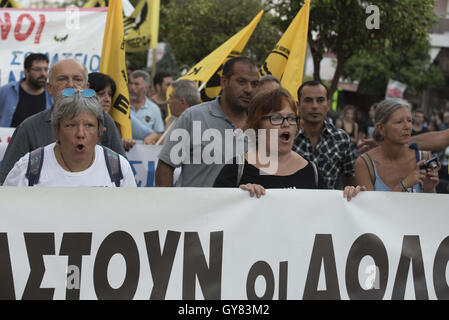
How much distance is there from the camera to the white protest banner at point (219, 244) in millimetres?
3539

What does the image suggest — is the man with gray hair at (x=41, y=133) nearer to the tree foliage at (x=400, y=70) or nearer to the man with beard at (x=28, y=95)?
the man with beard at (x=28, y=95)

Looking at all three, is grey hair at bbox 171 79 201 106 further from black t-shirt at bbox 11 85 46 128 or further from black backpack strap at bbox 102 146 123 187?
black backpack strap at bbox 102 146 123 187

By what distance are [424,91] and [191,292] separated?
3589 cm

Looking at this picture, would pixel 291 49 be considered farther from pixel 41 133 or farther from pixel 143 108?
pixel 41 133

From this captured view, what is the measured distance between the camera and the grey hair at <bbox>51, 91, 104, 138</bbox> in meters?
3.82

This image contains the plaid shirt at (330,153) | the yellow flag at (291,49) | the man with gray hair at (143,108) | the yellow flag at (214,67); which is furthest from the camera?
the man with gray hair at (143,108)

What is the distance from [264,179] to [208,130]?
105 cm

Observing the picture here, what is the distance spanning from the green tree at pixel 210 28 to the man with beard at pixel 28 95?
18.0 m

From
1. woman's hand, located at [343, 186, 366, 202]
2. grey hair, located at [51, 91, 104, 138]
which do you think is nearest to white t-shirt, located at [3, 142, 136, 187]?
grey hair, located at [51, 91, 104, 138]

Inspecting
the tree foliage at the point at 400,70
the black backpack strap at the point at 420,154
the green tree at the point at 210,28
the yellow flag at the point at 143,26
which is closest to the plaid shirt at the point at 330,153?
the black backpack strap at the point at 420,154

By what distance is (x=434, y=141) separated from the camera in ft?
16.8

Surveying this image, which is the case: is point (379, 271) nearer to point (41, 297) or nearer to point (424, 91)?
point (41, 297)

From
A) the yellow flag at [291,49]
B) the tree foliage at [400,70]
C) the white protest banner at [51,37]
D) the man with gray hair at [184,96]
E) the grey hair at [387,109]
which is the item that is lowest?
the grey hair at [387,109]

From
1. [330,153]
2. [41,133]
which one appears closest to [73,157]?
[41,133]
